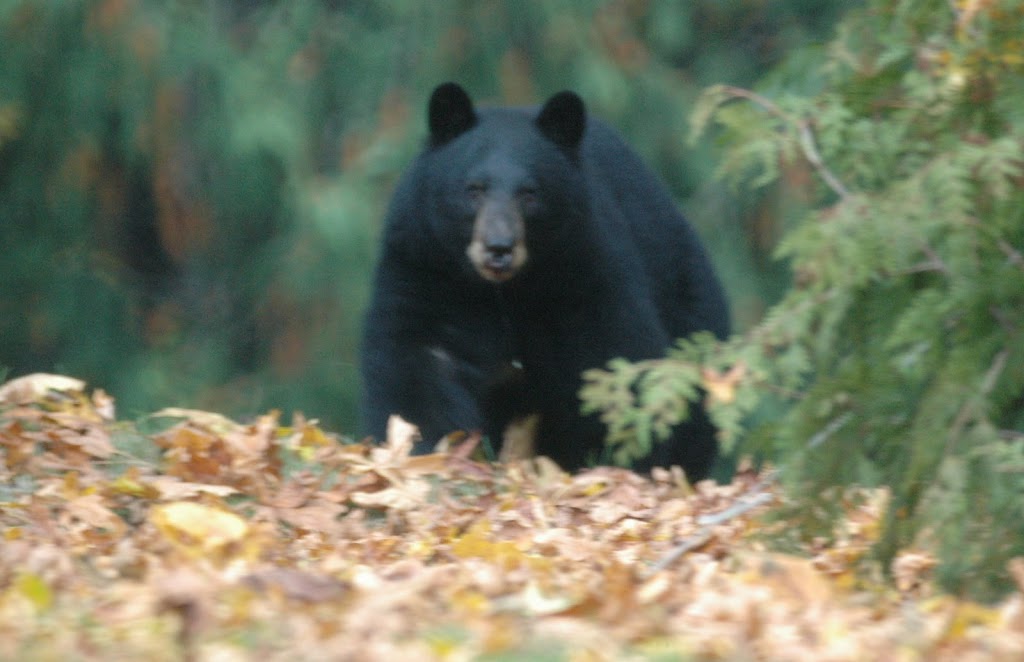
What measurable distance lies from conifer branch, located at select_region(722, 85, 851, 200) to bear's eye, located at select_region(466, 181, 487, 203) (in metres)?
2.72

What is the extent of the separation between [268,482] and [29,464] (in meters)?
0.66

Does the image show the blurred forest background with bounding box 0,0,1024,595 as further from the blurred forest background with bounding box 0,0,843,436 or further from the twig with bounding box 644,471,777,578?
the twig with bounding box 644,471,777,578

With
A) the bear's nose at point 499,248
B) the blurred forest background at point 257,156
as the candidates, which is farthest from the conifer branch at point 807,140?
the blurred forest background at point 257,156

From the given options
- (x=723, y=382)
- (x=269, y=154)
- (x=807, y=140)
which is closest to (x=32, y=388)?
(x=723, y=382)

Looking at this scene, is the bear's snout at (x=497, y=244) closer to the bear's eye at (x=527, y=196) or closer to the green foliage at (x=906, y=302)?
the bear's eye at (x=527, y=196)

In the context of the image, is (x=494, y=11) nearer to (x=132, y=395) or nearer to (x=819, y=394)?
(x=132, y=395)

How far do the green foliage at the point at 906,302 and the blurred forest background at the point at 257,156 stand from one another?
26.9 ft

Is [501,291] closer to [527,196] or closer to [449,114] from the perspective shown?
[527,196]

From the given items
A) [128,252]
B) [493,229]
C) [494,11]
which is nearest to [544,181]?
[493,229]

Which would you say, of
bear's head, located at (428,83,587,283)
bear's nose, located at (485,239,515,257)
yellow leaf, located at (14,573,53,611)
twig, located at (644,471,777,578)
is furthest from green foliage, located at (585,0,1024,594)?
bear's head, located at (428,83,587,283)

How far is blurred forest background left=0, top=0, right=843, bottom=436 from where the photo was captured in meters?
12.4

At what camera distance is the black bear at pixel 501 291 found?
6.59 m

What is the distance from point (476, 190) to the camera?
657cm

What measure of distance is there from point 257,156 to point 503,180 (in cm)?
637
